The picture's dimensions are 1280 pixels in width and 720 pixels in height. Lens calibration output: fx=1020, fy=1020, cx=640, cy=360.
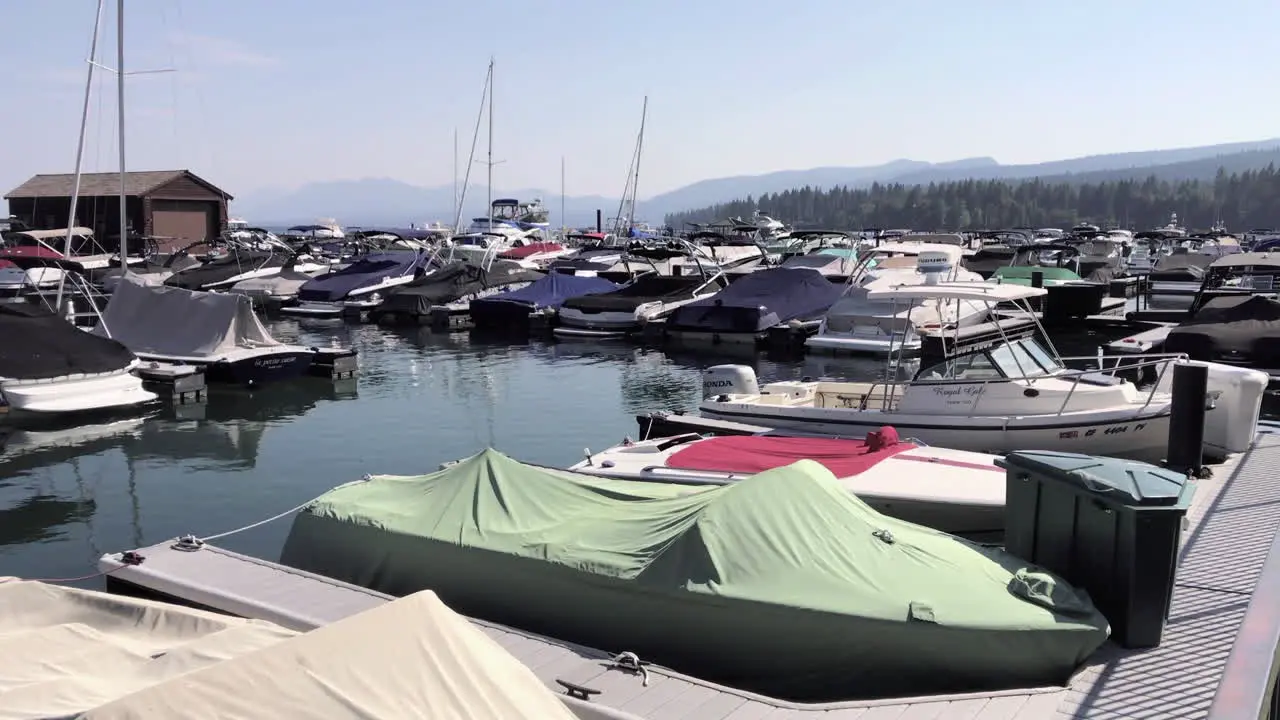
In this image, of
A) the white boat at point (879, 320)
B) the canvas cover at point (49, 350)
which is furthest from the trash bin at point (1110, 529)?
the canvas cover at point (49, 350)

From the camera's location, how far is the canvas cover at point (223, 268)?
1811 inches

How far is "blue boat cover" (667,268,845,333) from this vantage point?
110ft

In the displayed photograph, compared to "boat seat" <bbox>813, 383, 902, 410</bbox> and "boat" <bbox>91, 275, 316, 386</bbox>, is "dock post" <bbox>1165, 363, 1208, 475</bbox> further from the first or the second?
"boat" <bbox>91, 275, 316, 386</bbox>

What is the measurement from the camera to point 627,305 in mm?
36938

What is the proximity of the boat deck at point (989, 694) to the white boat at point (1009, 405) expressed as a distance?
146 inches

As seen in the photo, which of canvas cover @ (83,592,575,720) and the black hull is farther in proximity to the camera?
the black hull

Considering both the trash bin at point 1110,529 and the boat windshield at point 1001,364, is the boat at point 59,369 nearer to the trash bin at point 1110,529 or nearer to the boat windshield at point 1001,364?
the boat windshield at point 1001,364

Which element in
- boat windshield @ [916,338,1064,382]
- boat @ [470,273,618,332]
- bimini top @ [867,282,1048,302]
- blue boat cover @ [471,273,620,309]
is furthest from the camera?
blue boat cover @ [471,273,620,309]

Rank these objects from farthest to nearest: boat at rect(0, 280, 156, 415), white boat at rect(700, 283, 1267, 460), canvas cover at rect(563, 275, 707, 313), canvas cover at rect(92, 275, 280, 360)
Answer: canvas cover at rect(563, 275, 707, 313), canvas cover at rect(92, 275, 280, 360), boat at rect(0, 280, 156, 415), white boat at rect(700, 283, 1267, 460)

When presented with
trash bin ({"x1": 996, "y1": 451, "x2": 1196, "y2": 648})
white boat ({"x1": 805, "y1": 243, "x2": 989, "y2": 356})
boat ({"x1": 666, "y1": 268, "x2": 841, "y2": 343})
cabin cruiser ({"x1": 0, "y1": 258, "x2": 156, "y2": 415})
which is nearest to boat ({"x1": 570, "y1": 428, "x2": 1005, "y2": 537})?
trash bin ({"x1": 996, "y1": 451, "x2": 1196, "y2": 648})

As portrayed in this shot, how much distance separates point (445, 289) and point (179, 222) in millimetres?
36519

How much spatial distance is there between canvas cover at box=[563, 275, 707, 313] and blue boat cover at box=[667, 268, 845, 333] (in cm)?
261

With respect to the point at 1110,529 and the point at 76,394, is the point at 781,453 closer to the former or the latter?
the point at 1110,529

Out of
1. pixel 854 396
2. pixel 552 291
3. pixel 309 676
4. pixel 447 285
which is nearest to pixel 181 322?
pixel 552 291
